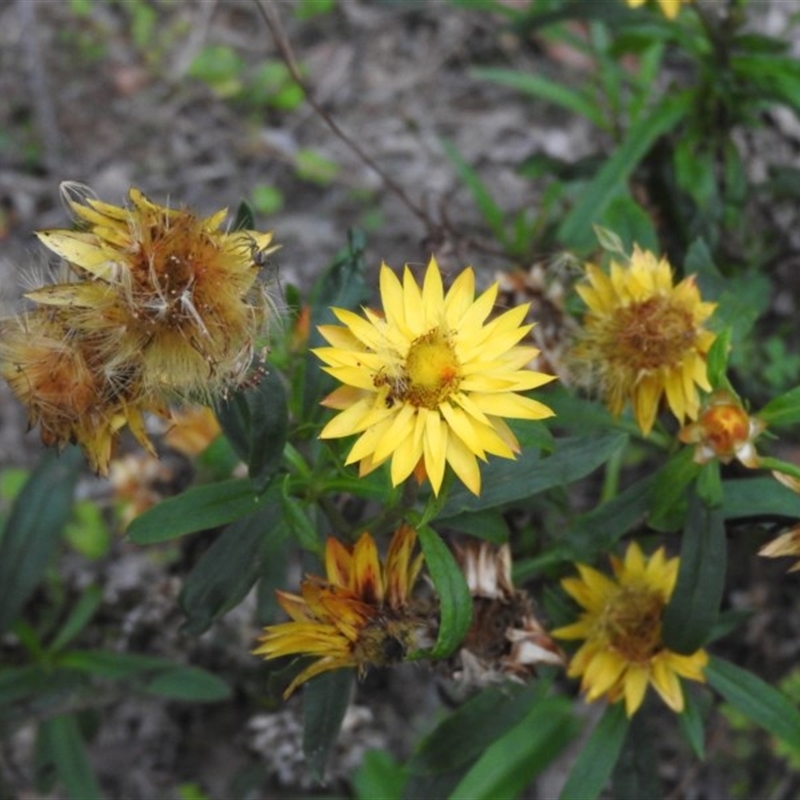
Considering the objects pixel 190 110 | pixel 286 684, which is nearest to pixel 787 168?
pixel 286 684

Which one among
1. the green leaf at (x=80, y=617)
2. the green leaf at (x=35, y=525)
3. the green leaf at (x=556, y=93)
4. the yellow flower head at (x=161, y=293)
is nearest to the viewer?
the yellow flower head at (x=161, y=293)

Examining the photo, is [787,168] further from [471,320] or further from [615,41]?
[471,320]

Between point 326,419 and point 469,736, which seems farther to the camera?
point 469,736

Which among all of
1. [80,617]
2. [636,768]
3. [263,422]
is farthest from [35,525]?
[636,768]

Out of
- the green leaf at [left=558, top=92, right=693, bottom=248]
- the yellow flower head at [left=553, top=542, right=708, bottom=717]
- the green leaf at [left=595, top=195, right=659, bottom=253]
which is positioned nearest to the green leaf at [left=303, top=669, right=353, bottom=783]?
the yellow flower head at [left=553, top=542, right=708, bottom=717]

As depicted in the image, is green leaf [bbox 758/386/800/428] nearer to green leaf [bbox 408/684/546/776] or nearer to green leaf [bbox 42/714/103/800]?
green leaf [bbox 408/684/546/776]

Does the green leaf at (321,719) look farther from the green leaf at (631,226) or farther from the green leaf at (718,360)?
the green leaf at (631,226)

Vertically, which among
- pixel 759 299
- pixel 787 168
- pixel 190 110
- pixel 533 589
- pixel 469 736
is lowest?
pixel 469 736

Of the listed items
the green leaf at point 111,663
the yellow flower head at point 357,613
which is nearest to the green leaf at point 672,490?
the yellow flower head at point 357,613
